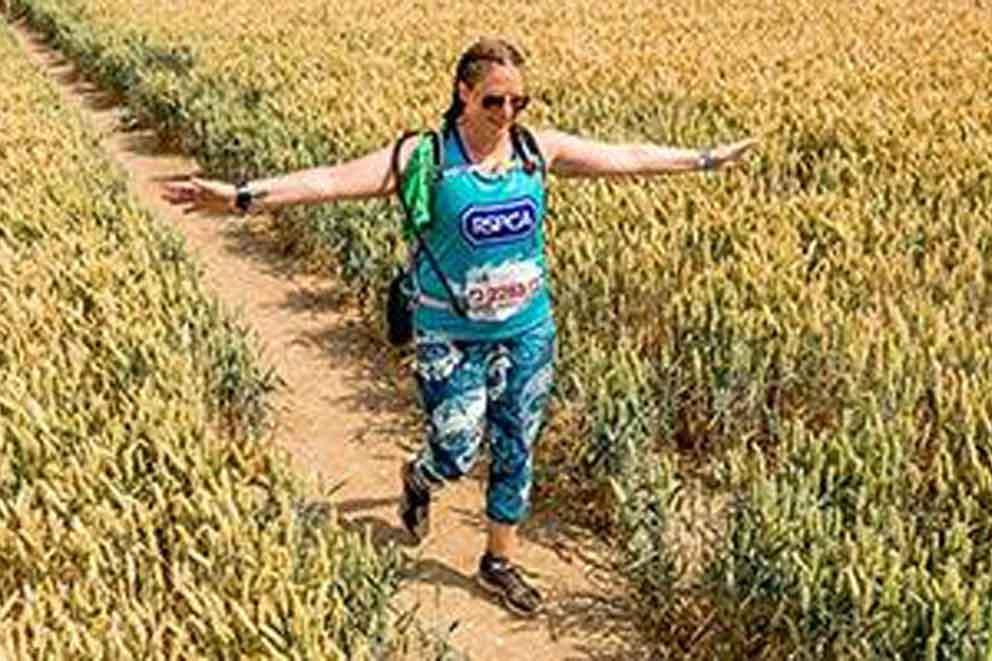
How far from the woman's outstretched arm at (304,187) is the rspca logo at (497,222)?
25cm

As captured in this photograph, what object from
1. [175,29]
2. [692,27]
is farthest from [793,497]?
[175,29]

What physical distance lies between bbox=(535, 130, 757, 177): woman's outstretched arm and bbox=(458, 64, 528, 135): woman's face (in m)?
0.28

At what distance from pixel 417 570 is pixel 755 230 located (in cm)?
248

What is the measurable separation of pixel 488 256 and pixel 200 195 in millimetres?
818

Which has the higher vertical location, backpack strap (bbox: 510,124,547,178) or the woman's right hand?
backpack strap (bbox: 510,124,547,178)

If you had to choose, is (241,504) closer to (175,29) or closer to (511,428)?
(511,428)

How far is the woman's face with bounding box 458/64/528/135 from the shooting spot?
329 centimetres

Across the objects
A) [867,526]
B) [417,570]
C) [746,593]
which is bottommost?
[417,570]

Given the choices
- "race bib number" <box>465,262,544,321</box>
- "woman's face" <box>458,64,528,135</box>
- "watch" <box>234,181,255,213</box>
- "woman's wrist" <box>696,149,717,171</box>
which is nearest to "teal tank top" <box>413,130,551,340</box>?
"race bib number" <box>465,262,544,321</box>

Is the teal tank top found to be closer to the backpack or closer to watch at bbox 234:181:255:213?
the backpack

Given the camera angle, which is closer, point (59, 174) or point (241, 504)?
point (241, 504)

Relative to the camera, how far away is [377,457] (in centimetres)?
519

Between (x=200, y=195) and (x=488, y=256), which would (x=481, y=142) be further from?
(x=200, y=195)

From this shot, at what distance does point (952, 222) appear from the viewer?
19.6ft
